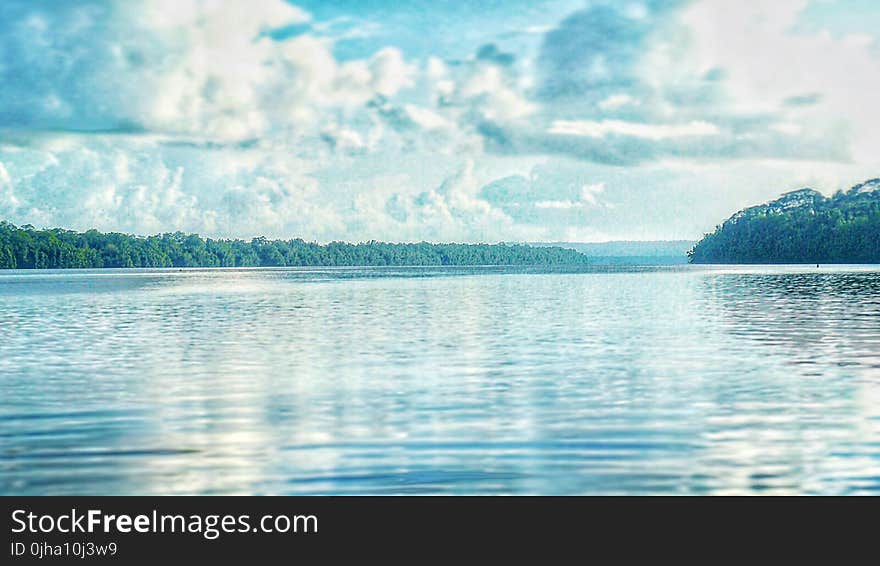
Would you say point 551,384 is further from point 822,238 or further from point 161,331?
point 822,238

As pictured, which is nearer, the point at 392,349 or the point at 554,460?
the point at 554,460

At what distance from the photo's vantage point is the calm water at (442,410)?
388 inches

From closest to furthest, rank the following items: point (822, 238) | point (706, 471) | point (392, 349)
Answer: point (706, 471)
point (392, 349)
point (822, 238)

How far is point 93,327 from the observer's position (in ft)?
98.7

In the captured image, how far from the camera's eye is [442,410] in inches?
553

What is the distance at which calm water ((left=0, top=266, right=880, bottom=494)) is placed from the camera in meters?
9.86
